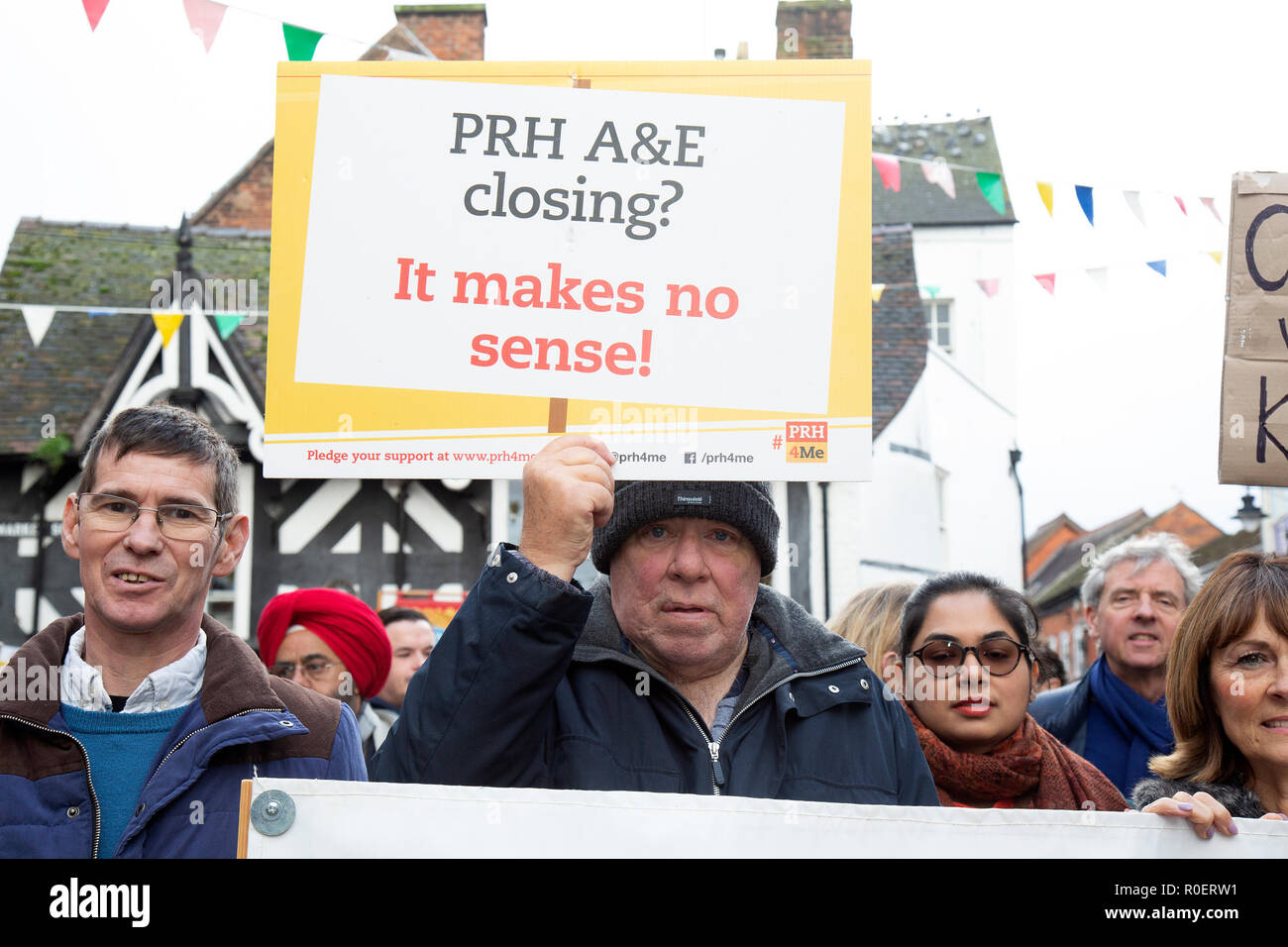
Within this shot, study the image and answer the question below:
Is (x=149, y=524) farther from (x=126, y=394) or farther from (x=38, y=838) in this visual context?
(x=126, y=394)

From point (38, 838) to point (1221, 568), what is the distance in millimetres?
2436

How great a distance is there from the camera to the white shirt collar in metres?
2.65

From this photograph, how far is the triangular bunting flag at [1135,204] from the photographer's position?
20.7 feet

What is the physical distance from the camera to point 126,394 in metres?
13.6

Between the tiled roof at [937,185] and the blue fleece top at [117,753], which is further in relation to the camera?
the tiled roof at [937,185]

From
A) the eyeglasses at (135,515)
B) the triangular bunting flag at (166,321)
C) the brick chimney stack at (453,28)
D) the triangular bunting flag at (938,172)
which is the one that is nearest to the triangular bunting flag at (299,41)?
the eyeglasses at (135,515)

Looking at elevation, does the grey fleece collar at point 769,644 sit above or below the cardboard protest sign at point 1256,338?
below

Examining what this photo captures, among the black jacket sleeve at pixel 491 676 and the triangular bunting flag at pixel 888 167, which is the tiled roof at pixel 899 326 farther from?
the black jacket sleeve at pixel 491 676

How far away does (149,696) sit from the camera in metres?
2.68

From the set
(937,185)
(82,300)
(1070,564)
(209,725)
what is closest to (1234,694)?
(209,725)

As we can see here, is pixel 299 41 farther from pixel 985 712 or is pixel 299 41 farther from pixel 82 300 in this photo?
pixel 82 300

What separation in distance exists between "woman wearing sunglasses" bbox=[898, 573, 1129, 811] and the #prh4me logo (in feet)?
→ 3.52

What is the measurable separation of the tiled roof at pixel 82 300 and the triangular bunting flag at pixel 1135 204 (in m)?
9.76
